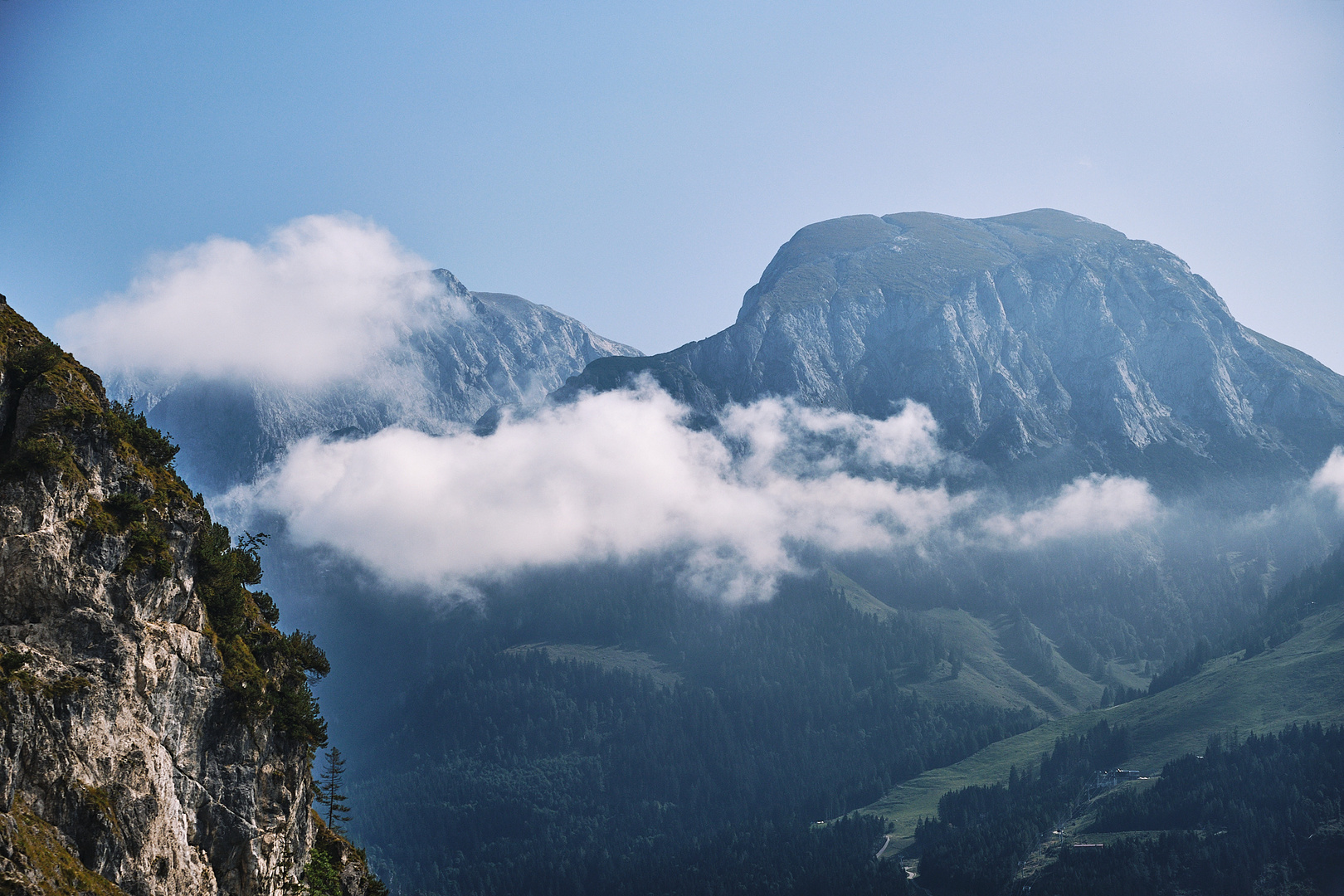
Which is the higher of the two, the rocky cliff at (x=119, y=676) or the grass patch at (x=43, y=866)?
the rocky cliff at (x=119, y=676)

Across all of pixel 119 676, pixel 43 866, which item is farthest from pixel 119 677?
pixel 43 866

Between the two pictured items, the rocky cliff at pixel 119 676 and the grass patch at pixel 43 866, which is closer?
the grass patch at pixel 43 866

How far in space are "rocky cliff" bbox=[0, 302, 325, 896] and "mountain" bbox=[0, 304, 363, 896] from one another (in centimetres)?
13

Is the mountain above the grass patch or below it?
above

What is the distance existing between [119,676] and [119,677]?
0.27 ft

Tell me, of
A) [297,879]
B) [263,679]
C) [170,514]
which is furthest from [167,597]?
[297,879]

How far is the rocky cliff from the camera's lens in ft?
206

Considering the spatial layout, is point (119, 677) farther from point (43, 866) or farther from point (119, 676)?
point (43, 866)

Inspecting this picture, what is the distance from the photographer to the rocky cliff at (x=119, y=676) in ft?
206

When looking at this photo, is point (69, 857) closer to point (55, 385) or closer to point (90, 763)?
point (90, 763)

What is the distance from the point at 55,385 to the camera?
7362cm

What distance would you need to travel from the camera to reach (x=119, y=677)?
69750 millimetres

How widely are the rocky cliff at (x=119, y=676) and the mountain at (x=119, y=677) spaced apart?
0.42ft

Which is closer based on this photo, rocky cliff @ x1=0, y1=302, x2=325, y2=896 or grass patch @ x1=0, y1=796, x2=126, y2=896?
grass patch @ x1=0, y1=796, x2=126, y2=896
